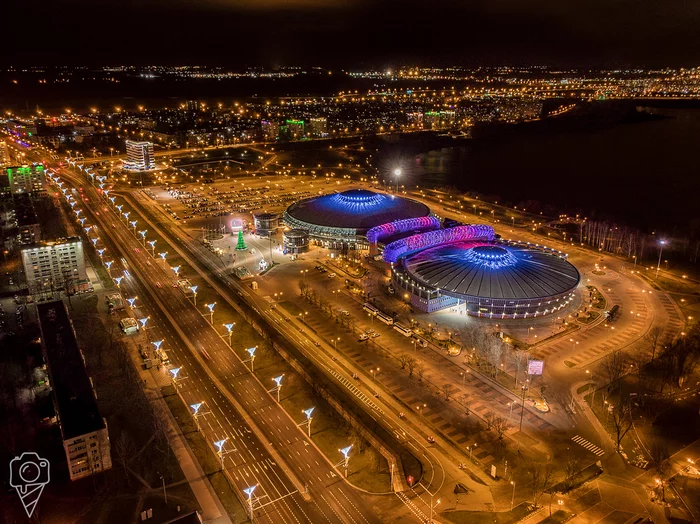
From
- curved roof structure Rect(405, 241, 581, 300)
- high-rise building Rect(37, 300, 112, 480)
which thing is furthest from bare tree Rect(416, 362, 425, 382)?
high-rise building Rect(37, 300, 112, 480)

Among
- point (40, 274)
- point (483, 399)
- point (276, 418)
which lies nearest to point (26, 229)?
point (40, 274)

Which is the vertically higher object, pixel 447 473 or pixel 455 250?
pixel 455 250

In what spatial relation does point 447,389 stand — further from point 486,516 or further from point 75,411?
point 75,411

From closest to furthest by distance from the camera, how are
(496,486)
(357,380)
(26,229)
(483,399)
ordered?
(496,486) → (483,399) → (357,380) → (26,229)

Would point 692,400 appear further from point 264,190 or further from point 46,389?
point 264,190

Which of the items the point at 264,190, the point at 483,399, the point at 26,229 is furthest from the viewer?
the point at 264,190

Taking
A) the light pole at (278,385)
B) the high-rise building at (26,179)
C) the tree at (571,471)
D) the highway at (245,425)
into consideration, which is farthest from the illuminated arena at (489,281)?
the high-rise building at (26,179)

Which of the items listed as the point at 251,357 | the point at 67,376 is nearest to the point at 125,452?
the point at 67,376
